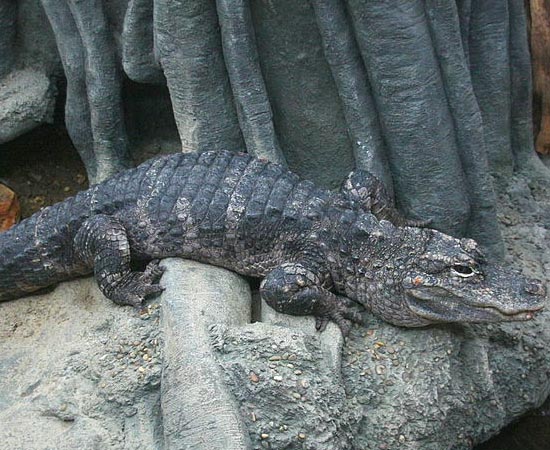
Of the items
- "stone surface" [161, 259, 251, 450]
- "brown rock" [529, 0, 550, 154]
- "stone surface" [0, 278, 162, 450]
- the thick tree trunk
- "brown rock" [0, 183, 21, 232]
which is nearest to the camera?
"stone surface" [161, 259, 251, 450]

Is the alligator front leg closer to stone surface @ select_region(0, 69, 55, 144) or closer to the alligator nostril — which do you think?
the alligator nostril

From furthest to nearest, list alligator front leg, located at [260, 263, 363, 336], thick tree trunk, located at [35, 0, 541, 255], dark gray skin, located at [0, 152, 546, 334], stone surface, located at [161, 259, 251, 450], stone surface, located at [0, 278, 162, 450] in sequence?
thick tree trunk, located at [35, 0, 541, 255], alligator front leg, located at [260, 263, 363, 336], dark gray skin, located at [0, 152, 546, 334], stone surface, located at [0, 278, 162, 450], stone surface, located at [161, 259, 251, 450]

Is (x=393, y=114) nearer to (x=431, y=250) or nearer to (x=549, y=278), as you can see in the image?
(x=431, y=250)

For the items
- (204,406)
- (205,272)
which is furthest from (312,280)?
(204,406)

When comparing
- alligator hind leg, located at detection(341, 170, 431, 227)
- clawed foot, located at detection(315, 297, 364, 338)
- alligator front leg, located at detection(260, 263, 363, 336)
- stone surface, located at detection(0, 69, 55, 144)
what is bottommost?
clawed foot, located at detection(315, 297, 364, 338)

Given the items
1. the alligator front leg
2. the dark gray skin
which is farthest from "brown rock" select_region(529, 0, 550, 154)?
the alligator front leg

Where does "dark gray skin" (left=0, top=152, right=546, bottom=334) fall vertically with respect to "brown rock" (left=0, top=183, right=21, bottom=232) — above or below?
above

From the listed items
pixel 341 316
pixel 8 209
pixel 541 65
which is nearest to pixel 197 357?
pixel 341 316

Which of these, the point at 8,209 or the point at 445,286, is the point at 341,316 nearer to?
the point at 445,286

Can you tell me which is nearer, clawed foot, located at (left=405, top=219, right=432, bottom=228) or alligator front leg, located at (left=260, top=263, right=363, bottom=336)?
alligator front leg, located at (left=260, top=263, right=363, bottom=336)
